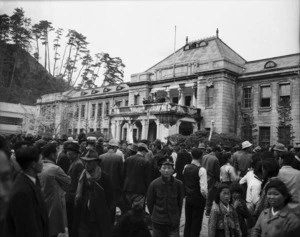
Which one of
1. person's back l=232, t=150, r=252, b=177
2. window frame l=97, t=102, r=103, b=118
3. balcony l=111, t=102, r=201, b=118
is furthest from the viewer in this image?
window frame l=97, t=102, r=103, b=118

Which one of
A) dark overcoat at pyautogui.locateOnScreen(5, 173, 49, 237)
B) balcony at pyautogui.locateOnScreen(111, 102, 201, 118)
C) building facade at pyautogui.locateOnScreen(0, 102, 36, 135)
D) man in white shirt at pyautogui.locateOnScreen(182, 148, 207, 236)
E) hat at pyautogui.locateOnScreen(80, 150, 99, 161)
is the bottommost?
man in white shirt at pyautogui.locateOnScreen(182, 148, 207, 236)

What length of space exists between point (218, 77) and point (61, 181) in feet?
85.6

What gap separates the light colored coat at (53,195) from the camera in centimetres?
504

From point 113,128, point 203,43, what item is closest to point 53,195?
point 113,128

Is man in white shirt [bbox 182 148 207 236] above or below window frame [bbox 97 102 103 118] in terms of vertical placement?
below

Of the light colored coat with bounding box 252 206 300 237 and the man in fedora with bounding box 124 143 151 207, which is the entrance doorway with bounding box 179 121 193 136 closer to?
the man in fedora with bounding box 124 143 151 207

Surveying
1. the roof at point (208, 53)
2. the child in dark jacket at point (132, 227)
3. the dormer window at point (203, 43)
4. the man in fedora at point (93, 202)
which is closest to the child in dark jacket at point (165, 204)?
the man in fedora at point (93, 202)

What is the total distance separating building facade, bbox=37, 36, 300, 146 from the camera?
27406 mm

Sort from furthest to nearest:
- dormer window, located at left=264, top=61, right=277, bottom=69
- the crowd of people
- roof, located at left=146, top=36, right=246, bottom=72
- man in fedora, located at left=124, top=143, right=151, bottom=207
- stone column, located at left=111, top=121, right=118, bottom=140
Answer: roof, located at left=146, top=36, right=246, bottom=72 < stone column, located at left=111, top=121, right=118, bottom=140 < dormer window, located at left=264, top=61, right=277, bottom=69 < man in fedora, located at left=124, top=143, right=151, bottom=207 < the crowd of people

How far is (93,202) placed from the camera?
4.73 metres

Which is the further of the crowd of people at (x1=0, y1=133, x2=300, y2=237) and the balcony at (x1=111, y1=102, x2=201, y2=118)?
the balcony at (x1=111, y1=102, x2=201, y2=118)

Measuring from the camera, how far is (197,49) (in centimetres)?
3712

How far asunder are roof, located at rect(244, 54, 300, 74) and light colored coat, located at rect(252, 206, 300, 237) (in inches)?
1038

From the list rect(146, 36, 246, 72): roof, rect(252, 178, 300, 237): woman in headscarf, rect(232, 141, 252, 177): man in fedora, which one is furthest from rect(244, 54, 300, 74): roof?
rect(252, 178, 300, 237): woman in headscarf
